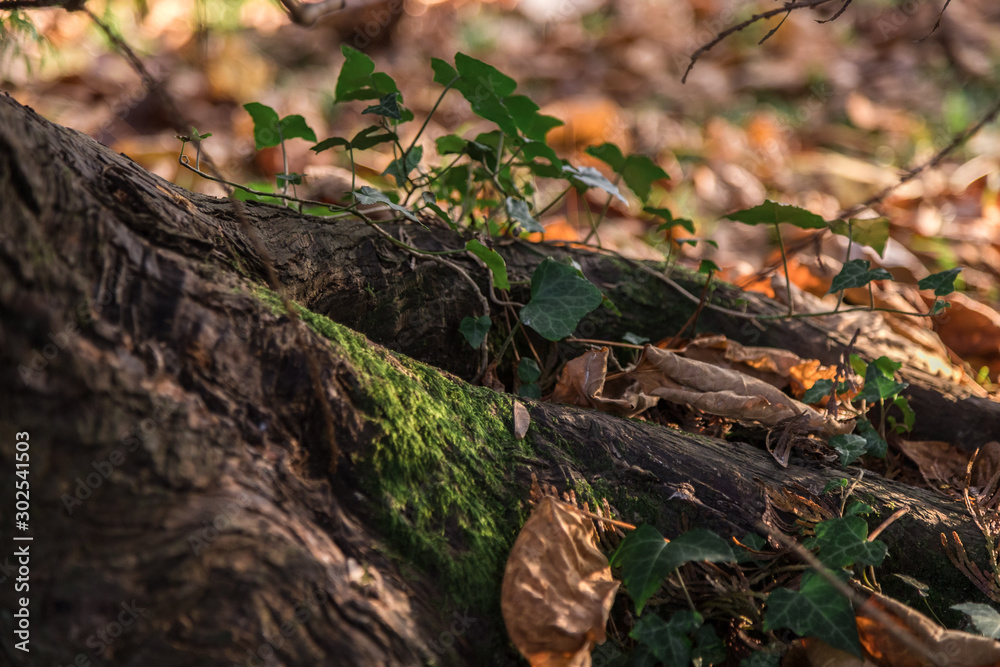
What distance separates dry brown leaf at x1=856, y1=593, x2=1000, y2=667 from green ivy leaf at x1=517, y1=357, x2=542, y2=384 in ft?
2.87

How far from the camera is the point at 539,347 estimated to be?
176cm

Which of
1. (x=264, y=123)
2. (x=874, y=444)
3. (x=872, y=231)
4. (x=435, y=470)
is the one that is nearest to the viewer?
(x=435, y=470)

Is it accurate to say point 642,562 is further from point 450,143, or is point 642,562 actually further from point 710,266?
point 450,143

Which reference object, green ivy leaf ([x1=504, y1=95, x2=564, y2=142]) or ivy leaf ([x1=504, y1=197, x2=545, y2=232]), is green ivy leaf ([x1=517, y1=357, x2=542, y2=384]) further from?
green ivy leaf ([x1=504, y1=95, x2=564, y2=142])

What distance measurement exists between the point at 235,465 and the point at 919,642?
1.07 meters

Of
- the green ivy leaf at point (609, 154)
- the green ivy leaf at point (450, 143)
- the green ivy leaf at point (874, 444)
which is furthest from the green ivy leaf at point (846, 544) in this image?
the green ivy leaf at point (450, 143)

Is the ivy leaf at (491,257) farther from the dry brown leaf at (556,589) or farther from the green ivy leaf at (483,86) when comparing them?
the dry brown leaf at (556,589)

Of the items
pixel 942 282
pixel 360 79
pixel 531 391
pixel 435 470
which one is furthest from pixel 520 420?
pixel 942 282

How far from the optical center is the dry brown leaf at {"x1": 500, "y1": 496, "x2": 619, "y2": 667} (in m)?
0.88

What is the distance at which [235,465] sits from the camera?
0.83m

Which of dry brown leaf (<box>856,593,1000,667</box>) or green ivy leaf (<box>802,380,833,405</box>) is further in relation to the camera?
green ivy leaf (<box>802,380,833,405</box>)

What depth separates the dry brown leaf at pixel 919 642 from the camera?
3.02 ft

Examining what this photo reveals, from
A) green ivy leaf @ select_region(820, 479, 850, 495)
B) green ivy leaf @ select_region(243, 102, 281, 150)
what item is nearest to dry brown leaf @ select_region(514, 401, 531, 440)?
green ivy leaf @ select_region(820, 479, 850, 495)

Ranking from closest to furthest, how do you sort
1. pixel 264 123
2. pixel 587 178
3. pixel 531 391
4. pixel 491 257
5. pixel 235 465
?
pixel 235 465, pixel 491 257, pixel 531 391, pixel 264 123, pixel 587 178
